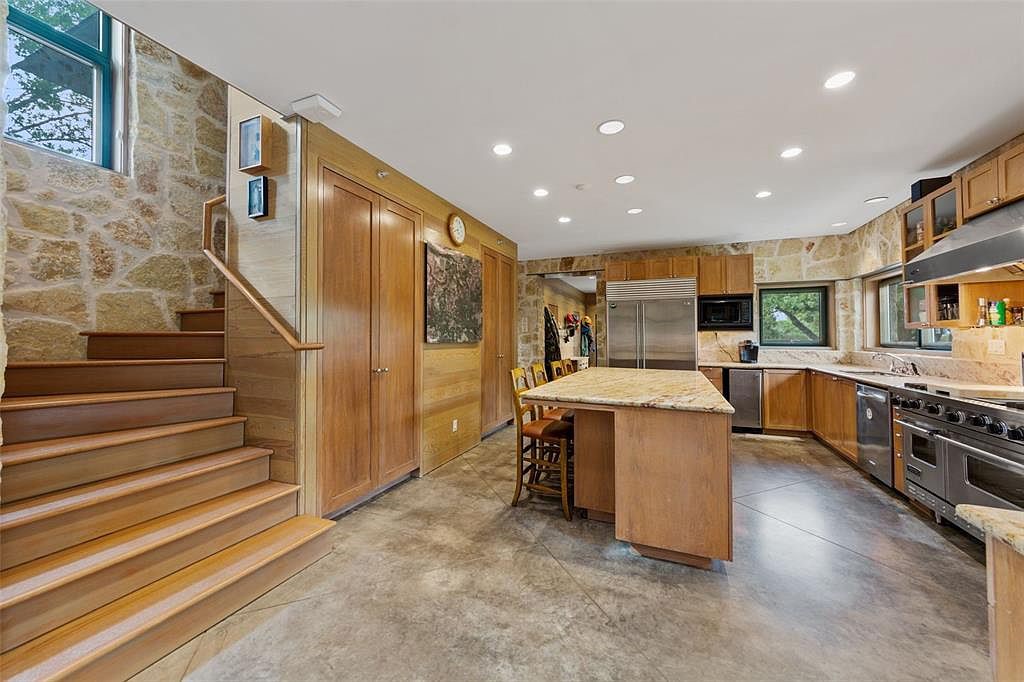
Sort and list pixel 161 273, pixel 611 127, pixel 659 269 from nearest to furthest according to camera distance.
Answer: pixel 611 127 → pixel 161 273 → pixel 659 269

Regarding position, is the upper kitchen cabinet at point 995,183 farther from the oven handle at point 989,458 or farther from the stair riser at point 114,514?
the stair riser at point 114,514

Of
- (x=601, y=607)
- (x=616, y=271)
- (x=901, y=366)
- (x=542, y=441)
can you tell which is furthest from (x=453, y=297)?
(x=901, y=366)

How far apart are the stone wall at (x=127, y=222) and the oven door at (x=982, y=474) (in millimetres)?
5628

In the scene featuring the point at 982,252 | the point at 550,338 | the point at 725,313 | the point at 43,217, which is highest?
the point at 43,217

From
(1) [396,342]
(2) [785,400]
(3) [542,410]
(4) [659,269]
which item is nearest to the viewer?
(1) [396,342]

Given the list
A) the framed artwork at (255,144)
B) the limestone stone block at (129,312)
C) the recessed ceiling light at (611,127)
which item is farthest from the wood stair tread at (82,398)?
the recessed ceiling light at (611,127)

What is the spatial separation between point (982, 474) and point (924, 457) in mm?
490

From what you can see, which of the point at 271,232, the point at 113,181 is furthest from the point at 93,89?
the point at 271,232

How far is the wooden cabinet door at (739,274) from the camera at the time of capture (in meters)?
5.23

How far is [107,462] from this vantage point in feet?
6.35

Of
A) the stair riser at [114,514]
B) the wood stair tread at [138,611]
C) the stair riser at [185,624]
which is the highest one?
the stair riser at [114,514]

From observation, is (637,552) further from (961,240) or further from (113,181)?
(113,181)

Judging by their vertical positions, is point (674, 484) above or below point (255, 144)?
below

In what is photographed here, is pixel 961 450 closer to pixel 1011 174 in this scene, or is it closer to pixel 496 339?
pixel 1011 174
